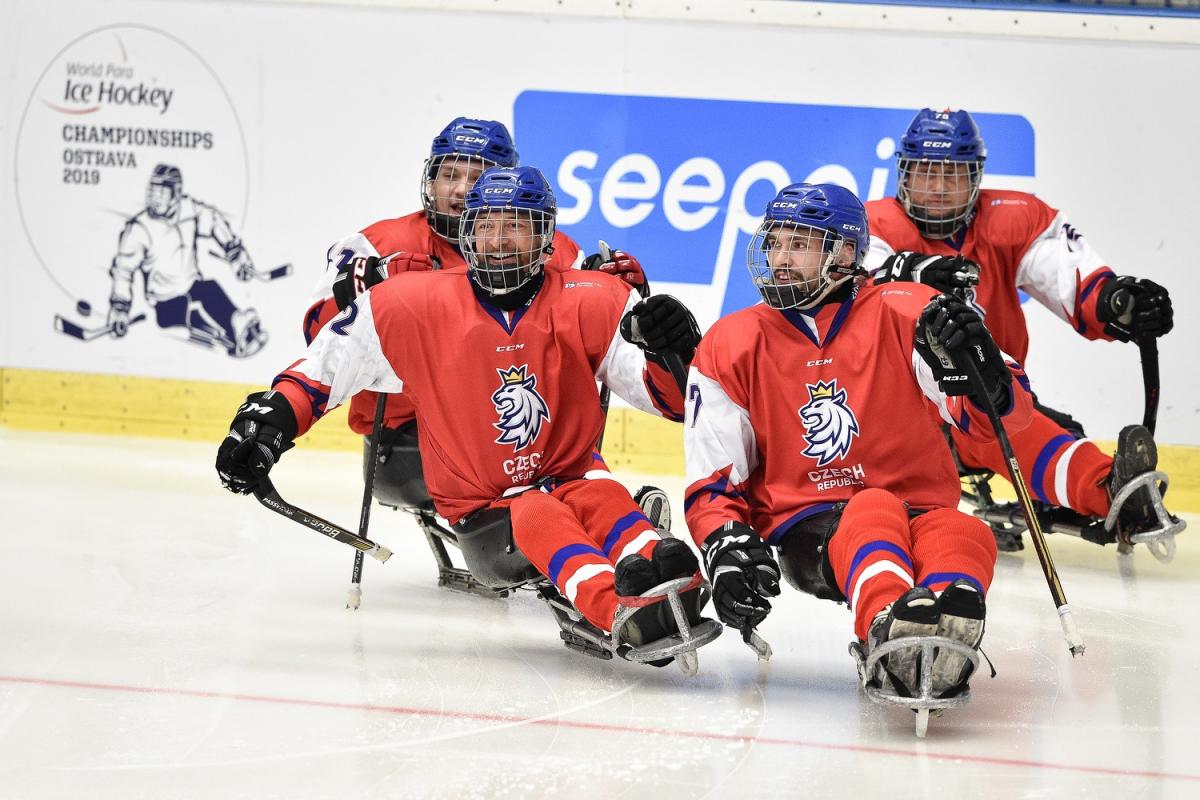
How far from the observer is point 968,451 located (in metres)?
4.61

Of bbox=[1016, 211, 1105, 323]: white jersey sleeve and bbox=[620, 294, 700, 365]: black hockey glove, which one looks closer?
bbox=[620, 294, 700, 365]: black hockey glove

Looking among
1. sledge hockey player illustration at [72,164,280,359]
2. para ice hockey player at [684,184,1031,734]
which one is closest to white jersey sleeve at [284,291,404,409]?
para ice hockey player at [684,184,1031,734]

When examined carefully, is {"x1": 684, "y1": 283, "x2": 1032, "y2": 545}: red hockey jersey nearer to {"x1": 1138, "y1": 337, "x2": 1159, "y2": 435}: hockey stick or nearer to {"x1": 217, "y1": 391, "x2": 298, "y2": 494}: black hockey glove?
{"x1": 217, "y1": 391, "x2": 298, "y2": 494}: black hockey glove

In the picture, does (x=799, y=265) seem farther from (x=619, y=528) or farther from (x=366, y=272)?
(x=366, y=272)

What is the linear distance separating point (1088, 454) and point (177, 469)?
132 inches

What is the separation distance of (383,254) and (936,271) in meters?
1.58

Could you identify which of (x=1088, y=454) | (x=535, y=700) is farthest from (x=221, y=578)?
(x=1088, y=454)

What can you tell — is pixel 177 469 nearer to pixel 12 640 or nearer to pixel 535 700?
pixel 12 640

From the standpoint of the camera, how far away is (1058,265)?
461cm

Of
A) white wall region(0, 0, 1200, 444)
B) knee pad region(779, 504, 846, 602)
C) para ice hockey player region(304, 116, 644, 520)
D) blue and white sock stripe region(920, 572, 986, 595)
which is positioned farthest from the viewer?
white wall region(0, 0, 1200, 444)

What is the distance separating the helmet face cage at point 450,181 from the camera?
166 inches

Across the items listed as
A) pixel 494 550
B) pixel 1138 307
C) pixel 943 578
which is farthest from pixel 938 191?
pixel 943 578

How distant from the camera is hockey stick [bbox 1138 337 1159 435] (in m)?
4.48

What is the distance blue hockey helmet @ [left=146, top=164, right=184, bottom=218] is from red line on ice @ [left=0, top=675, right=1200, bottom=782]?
11.7ft
